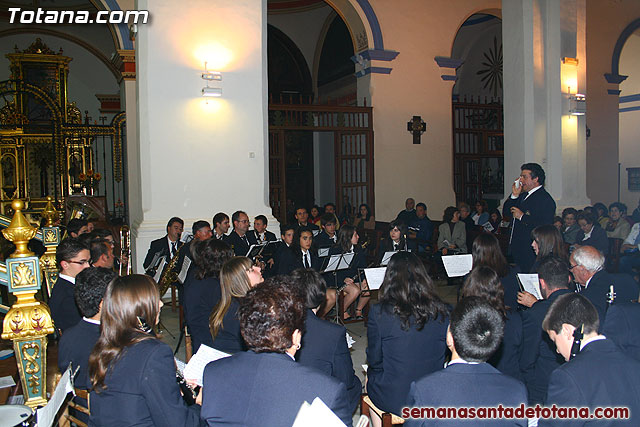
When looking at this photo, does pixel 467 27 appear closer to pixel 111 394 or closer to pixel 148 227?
pixel 148 227

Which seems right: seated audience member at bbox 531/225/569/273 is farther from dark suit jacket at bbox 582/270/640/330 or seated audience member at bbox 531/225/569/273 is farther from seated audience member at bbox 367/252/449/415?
seated audience member at bbox 367/252/449/415

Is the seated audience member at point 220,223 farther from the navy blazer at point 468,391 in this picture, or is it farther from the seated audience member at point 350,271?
the navy blazer at point 468,391

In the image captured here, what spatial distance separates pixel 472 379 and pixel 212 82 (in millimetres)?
6667

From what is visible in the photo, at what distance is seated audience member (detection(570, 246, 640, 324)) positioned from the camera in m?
3.86

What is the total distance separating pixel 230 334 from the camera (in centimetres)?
358

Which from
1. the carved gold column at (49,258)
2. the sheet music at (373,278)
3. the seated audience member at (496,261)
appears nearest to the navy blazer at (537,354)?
the seated audience member at (496,261)

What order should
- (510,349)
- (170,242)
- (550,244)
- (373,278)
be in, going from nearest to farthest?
1. (510,349)
2. (550,244)
3. (373,278)
4. (170,242)

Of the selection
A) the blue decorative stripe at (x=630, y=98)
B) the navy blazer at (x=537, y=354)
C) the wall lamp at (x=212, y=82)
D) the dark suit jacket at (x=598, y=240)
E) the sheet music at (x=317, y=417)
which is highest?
the blue decorative stripe at (x=630, y=98)

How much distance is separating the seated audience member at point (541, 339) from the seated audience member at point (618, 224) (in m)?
7.06

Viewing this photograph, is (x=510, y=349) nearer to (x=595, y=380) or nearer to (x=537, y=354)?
(x=537, y=354)

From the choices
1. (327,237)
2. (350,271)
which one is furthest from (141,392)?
(327,237)

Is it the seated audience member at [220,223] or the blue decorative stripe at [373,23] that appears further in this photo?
the blue decorative stripe at [373,23]

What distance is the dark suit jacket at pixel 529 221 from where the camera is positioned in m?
6.04

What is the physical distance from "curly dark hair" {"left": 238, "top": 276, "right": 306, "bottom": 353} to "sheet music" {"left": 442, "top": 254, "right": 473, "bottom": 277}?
11.2 ft
